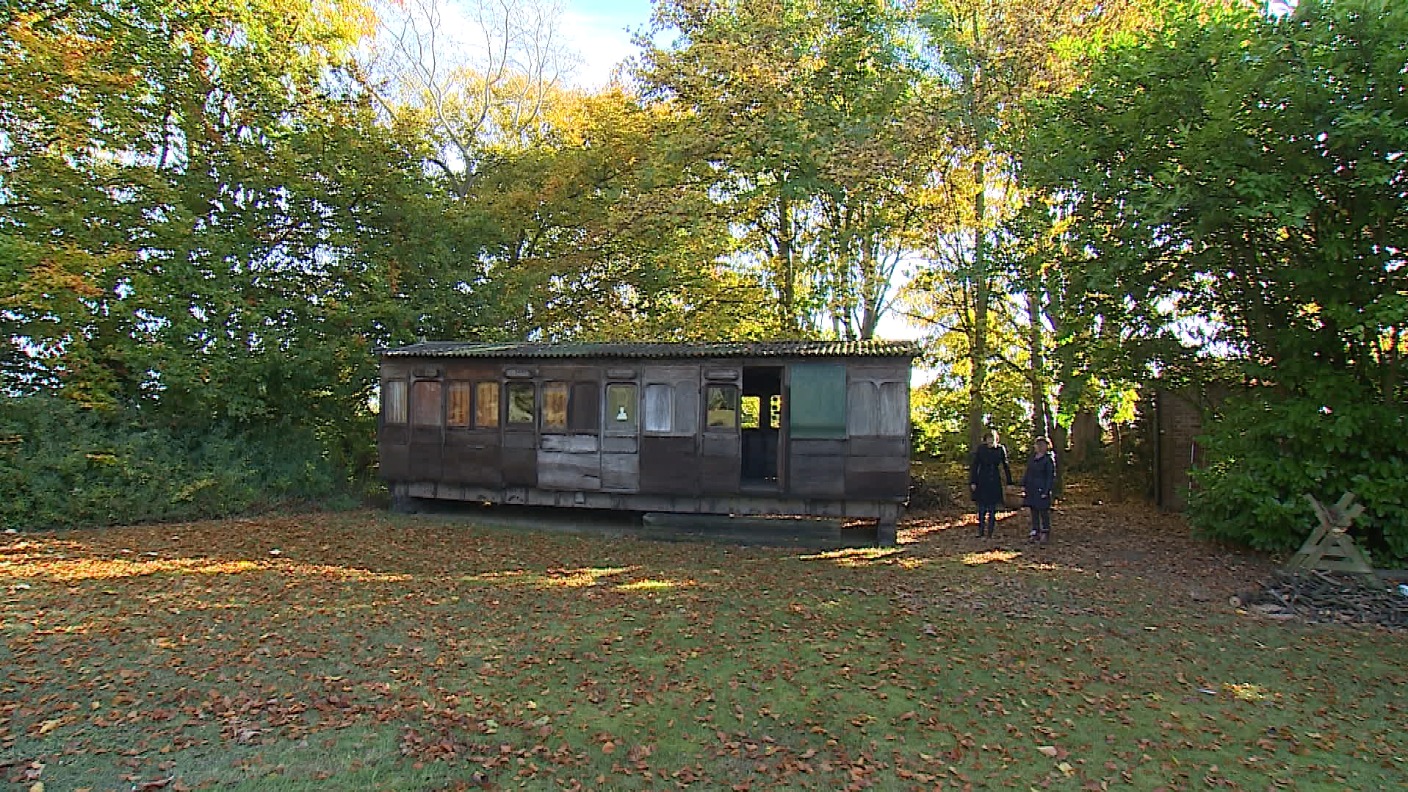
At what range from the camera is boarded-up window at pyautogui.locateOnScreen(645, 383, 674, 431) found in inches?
464

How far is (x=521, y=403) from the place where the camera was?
40.8 feet

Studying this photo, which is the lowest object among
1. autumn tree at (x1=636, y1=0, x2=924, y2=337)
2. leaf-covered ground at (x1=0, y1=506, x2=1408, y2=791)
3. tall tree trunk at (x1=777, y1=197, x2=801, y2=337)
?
leaf-covered ground at (x1=0, y1=506, x2=1408, y2=791)

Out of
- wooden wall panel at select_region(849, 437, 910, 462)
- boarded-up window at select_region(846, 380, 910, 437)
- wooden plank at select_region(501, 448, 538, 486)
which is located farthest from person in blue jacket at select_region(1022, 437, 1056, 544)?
wooden plank at select_region(501, 448, 538, 486)

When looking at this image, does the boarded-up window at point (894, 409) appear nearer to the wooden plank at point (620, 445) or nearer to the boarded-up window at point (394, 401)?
the wooden plank at point (620, 445)

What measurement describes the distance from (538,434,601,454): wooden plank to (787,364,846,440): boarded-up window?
10.1 feet

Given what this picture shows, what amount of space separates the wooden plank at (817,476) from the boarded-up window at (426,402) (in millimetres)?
5881

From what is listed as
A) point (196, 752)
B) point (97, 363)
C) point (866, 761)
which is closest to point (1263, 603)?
point (866, 761)

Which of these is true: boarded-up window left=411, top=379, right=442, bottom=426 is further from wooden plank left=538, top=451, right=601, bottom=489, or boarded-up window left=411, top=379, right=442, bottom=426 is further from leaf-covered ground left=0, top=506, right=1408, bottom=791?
leaf-covered ground left=0, top=506, right=1408, bottom=791

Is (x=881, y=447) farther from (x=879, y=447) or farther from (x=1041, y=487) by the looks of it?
(x=1041, y=487)

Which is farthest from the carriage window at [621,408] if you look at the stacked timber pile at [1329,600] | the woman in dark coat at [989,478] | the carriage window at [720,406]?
the stacked timber pile at [1329,600]

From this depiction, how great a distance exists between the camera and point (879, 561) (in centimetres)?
1017

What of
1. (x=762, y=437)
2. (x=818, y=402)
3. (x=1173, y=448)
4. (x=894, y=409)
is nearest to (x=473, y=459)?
(x=762, y=437)

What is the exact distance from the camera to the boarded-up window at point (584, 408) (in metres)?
12.1

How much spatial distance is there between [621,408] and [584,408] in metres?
0.60
